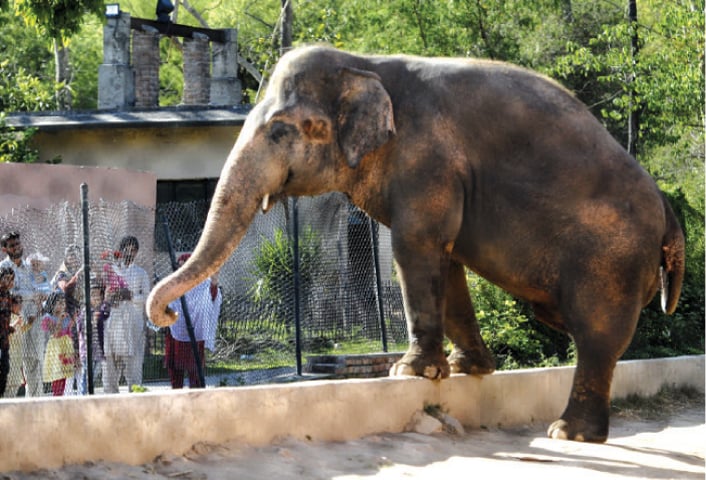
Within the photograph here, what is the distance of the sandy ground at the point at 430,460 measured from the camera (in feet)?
23.1

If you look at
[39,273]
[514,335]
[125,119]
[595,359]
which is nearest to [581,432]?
[595,359]

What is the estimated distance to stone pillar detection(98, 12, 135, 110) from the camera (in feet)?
77.2

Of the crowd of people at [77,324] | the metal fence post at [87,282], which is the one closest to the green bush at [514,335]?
the crowd of people at [77,324]

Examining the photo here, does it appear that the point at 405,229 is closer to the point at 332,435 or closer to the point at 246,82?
the point at 332,435

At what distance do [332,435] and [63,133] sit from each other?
14.7m

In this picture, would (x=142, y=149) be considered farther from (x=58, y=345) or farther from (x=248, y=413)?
(x=248, y=413)

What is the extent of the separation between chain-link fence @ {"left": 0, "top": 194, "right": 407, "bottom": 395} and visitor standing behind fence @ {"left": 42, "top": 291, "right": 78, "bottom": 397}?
1 cm

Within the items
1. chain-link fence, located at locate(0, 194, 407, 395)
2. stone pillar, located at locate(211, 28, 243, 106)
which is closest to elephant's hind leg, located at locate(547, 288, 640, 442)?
chain-link fence, located at locate(0, 194, 407, 395)

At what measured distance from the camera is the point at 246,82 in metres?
45.3

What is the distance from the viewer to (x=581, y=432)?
898 cm

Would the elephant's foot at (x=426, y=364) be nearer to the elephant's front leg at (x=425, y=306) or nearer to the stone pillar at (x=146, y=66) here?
the elephant's front leg at (x=425, y=306)

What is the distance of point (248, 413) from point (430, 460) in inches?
47.6

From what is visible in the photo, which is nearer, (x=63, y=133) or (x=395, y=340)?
(x=395, y=340)

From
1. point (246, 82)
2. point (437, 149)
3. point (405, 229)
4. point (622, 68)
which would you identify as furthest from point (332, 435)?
point (246, 82)
